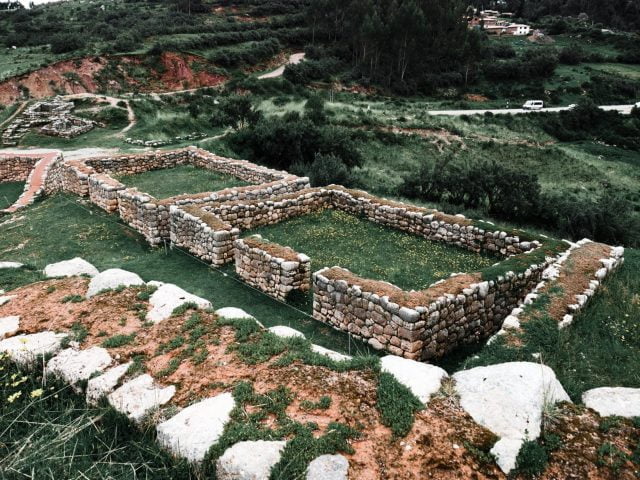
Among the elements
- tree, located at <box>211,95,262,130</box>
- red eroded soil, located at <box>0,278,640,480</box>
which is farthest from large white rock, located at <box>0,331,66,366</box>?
tree, located at <box>211,95,262,130</box>

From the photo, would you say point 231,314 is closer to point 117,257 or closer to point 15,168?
point 117,257

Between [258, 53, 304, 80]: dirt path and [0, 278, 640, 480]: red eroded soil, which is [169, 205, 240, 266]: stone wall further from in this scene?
[258, 53, 304, 80]: dirt path

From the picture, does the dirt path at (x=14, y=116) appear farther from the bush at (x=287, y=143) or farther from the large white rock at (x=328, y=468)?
the large white rock at (x=328, y=468)

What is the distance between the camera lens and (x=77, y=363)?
652 centimetres

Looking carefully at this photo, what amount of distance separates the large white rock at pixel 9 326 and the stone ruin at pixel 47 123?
83.5ft

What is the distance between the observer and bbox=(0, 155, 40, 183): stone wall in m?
24.8

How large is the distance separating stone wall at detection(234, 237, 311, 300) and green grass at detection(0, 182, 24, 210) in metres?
15.0

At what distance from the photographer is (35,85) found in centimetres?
4206

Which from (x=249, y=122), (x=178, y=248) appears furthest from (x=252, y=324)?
(x=249, y=122)

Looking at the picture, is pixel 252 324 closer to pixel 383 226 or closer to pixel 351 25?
pixel 383 226

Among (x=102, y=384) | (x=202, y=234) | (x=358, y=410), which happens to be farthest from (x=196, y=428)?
(x=202, y=234)

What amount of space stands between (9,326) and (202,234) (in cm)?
609

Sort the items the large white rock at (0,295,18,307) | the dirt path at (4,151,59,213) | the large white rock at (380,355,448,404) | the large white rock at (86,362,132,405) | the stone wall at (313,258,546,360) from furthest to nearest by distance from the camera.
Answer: the dirt path at (4,151,59,213)
the large white rock at (0,295,18,307)
the stone wall at (313,258,546,360)
the large white rock at (86,362,132,405)
the large white rock at (380,355,448,404)

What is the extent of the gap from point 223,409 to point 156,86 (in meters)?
53.7
